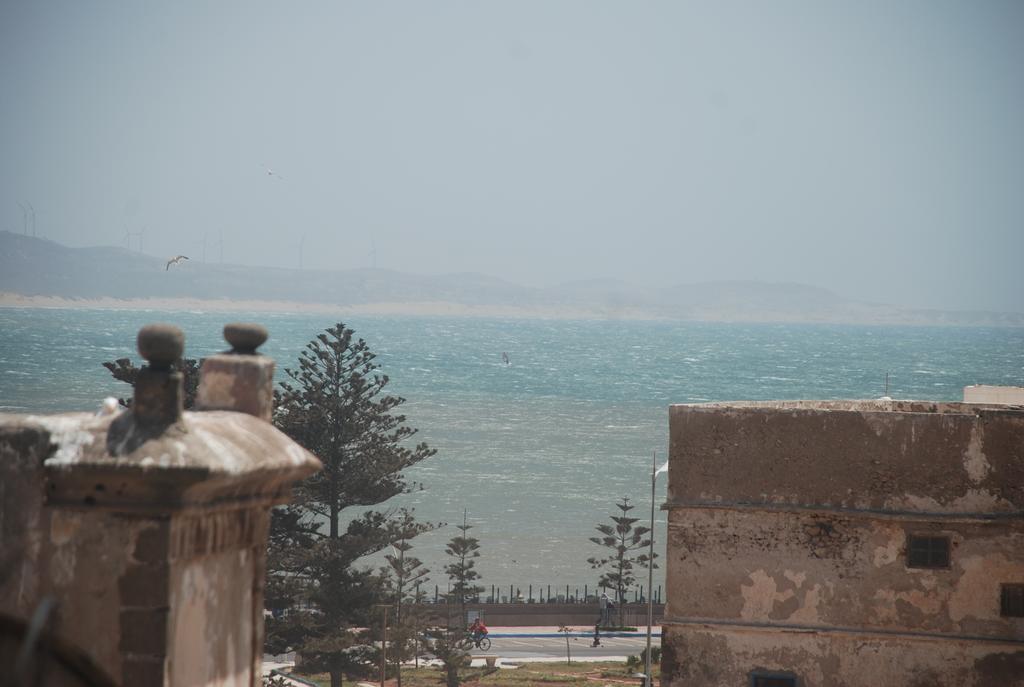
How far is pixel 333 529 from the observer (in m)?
33.9

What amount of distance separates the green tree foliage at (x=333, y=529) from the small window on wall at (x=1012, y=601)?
17583 millimetres

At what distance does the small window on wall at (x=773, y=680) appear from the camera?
16.5m

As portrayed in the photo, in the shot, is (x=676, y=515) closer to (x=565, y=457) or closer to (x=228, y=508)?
(x=228, y=508)

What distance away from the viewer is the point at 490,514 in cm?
7369

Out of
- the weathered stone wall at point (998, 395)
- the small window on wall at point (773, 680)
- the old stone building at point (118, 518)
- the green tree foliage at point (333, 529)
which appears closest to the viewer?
the old stone building at point (118, 518)

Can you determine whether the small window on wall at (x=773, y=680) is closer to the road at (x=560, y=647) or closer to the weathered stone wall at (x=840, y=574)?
the weathered stone wall at (x=840, y=574)

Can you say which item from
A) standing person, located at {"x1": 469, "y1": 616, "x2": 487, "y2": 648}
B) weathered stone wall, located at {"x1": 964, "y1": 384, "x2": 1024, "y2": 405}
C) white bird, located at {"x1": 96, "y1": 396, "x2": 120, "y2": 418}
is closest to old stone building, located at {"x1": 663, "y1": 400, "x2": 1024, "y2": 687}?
weathered stone wall, located at {"x1": 964, "y1": 384, "x2": 1024, "y2": 405}

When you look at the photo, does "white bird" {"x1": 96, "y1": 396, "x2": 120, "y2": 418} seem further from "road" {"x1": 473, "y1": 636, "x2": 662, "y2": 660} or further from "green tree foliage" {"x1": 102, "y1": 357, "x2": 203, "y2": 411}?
"road" {"x1": 473, "y1": 636, "x2": 662, "y2": 660}

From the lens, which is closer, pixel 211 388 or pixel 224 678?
pixel 224 678

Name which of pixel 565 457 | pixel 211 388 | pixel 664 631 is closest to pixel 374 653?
pixel 664 631

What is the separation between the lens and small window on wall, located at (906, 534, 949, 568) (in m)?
16.5

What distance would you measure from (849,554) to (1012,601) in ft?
5.67

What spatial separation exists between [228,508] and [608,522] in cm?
6597

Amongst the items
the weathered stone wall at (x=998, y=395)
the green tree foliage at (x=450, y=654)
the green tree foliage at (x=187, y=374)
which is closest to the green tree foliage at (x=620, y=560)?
the green tree foliage at (x=450, y=654)
